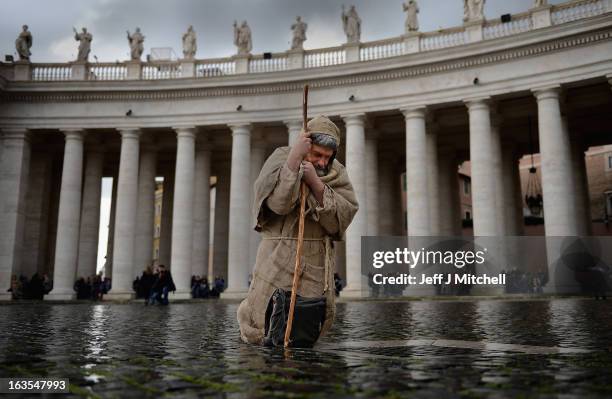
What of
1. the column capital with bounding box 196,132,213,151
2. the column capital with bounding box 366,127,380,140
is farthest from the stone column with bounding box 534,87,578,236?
the column capital with bounding box 196,132,213,151

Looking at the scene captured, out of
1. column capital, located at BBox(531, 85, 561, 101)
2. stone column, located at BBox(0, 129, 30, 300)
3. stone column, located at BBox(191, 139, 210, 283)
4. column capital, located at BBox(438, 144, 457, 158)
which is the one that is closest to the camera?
column capital, located at BBox(531, 85, 561, 101)

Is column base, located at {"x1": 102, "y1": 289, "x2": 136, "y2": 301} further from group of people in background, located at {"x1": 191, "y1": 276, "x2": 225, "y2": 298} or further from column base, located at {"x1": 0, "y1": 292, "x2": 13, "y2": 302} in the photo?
column base, located at {"x1": 0, "y1": 292, "x2": 13, "y2": 302}

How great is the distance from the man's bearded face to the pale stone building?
25.6m

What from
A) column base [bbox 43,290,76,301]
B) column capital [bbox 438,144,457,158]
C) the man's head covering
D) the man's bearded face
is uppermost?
column capital [bbox 438,144,457,158]

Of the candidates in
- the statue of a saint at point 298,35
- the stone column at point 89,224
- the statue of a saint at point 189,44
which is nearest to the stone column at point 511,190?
the statue of a saint at point 298,35

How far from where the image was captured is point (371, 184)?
3803 centimetres

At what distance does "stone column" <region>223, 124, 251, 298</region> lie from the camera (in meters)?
36.0

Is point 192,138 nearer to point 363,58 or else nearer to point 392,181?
point 363,58

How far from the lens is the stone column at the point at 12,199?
3641cm

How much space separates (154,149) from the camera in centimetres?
4259

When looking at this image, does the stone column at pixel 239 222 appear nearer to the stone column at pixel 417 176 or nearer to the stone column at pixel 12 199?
the stone column at pixel 417 176

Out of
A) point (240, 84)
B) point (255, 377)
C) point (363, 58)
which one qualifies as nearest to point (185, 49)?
point (240, 84)

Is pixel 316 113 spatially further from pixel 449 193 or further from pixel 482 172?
pixel 449 193

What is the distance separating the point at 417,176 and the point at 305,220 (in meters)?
27.5
